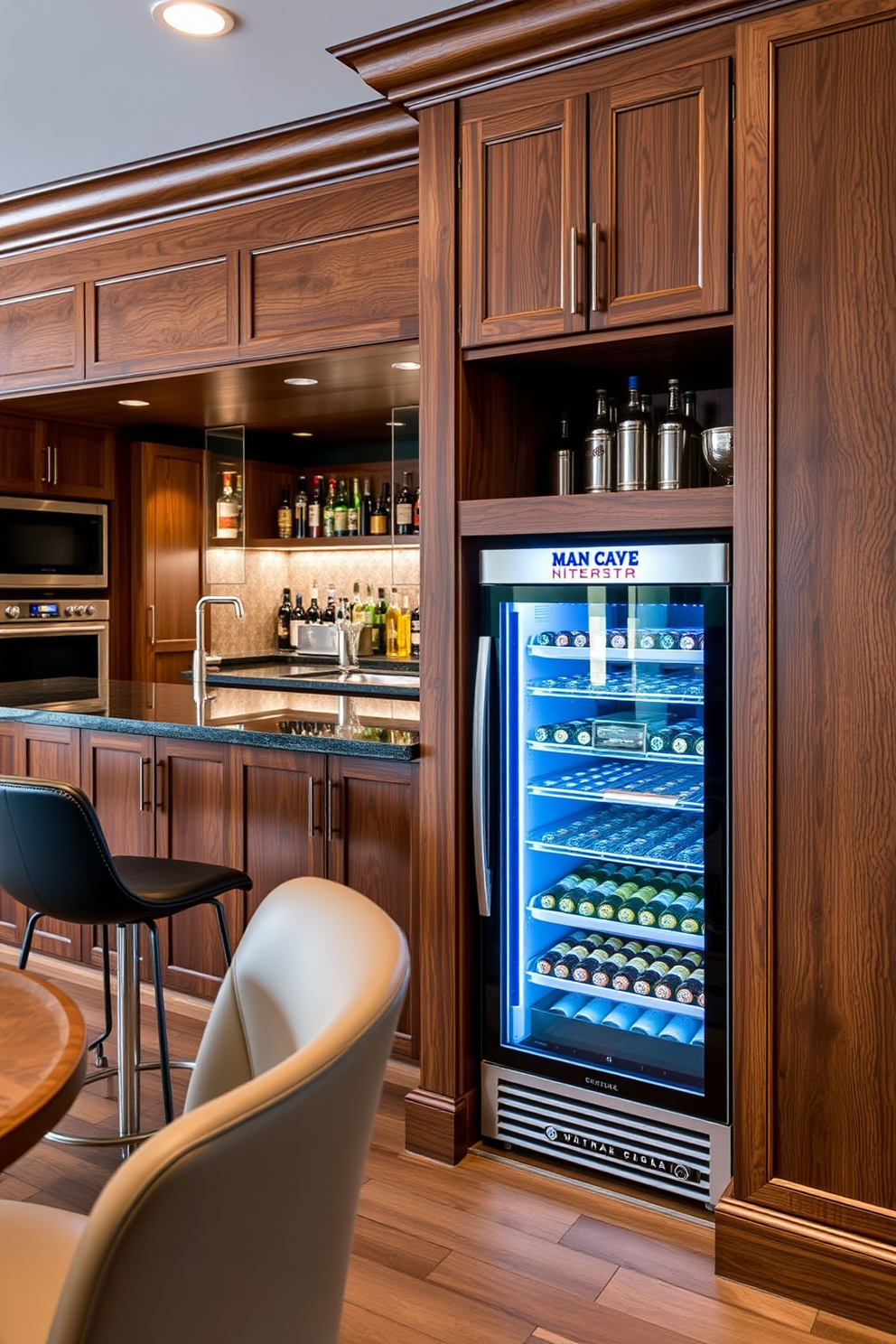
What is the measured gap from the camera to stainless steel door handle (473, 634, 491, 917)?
257 cm

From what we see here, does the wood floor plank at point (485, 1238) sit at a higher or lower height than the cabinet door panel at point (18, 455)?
lower

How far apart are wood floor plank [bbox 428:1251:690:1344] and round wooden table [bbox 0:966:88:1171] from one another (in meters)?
1.22

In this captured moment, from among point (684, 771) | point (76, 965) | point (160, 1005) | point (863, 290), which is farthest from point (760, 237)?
point (76, 965)

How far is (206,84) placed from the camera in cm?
279

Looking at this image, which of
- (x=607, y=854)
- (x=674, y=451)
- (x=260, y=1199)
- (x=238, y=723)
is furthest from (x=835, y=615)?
(x=238, y=723)

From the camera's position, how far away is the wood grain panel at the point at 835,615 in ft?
6.69

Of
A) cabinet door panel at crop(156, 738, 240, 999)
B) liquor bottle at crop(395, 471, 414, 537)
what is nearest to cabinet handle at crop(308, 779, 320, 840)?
cabinet door panel at crop(156, 738, 240, 999)

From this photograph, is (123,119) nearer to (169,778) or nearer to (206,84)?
(206,84)

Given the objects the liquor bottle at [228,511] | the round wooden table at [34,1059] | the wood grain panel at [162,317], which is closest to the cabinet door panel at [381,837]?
the wood grain panel at [162,317]

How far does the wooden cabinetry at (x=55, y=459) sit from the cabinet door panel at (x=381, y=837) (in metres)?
2.55

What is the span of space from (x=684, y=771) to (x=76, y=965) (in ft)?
7.55

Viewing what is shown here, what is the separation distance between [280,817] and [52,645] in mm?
2395

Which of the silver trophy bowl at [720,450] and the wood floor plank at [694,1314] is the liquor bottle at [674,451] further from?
the wood floor plank at [694,1314]

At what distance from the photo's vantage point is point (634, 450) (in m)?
2.64
